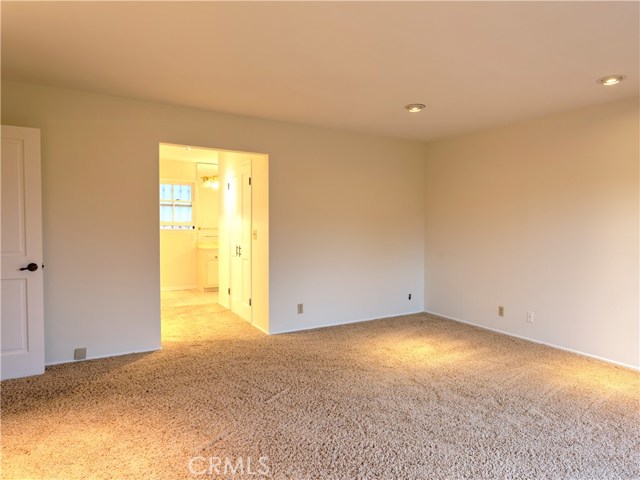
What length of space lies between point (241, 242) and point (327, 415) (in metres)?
3.17

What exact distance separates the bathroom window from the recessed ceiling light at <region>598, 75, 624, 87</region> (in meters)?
7.08

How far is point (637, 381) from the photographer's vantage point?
3.25 m

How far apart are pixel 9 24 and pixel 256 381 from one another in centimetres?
294

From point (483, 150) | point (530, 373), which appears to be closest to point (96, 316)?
point (530, 373)

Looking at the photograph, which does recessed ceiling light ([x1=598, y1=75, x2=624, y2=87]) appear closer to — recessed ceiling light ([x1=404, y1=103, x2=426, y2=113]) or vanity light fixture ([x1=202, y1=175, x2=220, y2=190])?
recessed ceiling light ([x1=404, y1=103, x2=426, y2=113])

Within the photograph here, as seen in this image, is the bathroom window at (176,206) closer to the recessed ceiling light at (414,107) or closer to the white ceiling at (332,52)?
the white ceiling at (332,52)

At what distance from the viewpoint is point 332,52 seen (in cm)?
266

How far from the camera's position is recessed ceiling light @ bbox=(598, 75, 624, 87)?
121 inches

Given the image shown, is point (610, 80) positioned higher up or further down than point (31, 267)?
higher up

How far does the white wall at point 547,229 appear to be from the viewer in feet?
11.9

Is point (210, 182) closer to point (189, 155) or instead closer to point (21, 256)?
point (189, 155)

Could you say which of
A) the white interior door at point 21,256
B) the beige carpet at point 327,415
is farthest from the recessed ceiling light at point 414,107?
the white interior door at point 21,256

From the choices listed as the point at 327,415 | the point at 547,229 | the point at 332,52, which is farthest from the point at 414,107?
the point at 327,415

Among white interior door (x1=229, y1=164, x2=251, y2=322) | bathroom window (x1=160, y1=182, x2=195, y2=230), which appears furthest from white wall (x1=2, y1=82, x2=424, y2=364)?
bathroom window (x1=160, y1=182, x2=195, y2=230)
